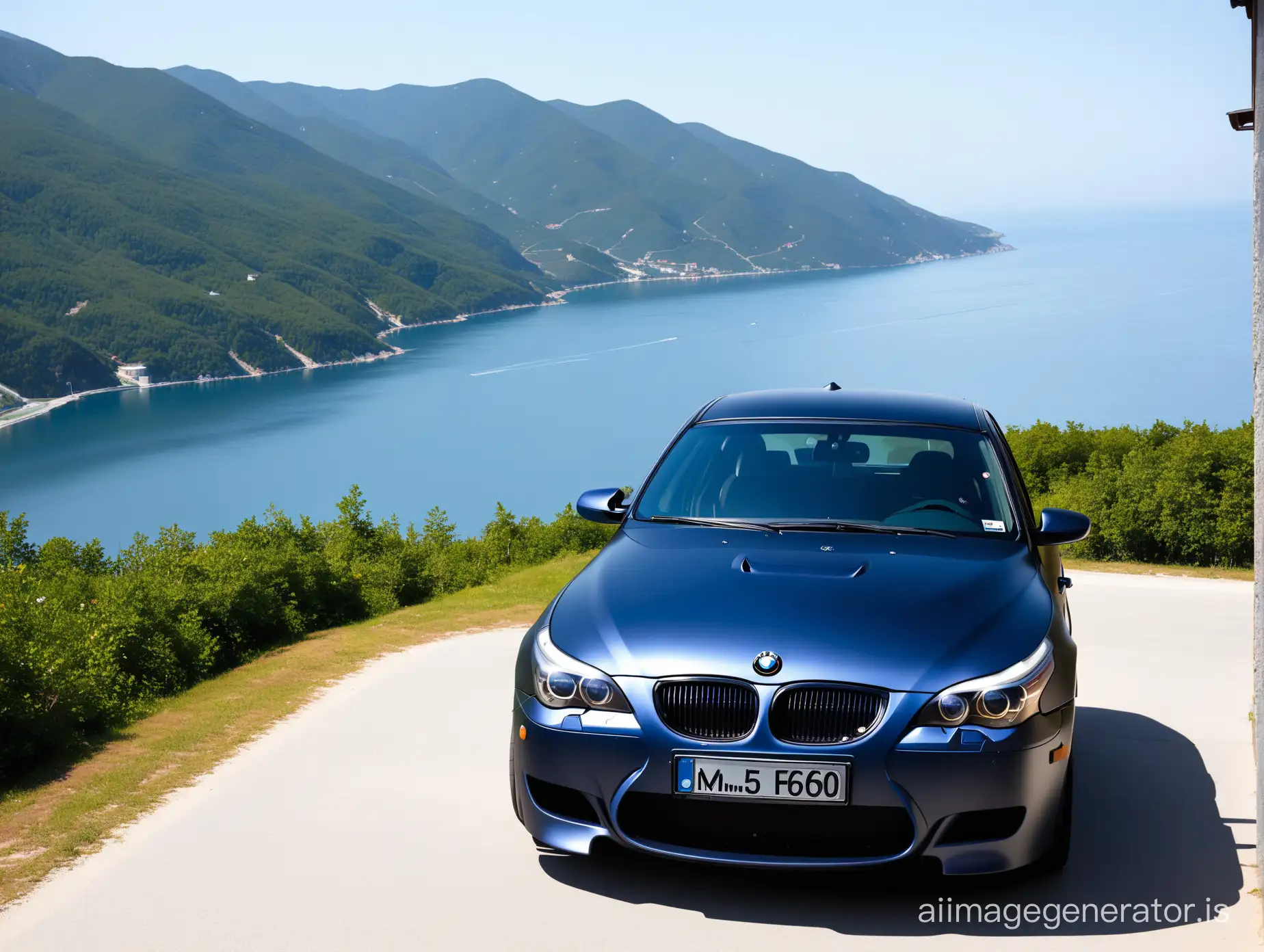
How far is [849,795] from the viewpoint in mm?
3207

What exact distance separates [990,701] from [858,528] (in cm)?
122

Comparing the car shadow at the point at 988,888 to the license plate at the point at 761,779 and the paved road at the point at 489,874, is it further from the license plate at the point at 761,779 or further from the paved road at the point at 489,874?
the license plate at the point at 761,779

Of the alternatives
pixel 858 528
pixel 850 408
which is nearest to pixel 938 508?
pixel 858 528

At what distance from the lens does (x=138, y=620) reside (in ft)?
28.1

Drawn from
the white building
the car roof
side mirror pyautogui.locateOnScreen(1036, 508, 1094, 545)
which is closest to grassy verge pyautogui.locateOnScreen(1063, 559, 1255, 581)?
the car roof

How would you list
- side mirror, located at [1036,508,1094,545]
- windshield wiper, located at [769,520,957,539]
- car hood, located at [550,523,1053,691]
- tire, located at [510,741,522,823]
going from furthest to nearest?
side mirror, located at [1036,508,1094,545], windshield wiper, located at [769,520,957,539], tire, located at [510,741,522,823], car hood, located at [550,523,1053,691]

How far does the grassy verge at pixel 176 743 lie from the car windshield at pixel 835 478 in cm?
258

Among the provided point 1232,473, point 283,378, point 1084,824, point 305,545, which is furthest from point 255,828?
point 283,378

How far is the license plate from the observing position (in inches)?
126

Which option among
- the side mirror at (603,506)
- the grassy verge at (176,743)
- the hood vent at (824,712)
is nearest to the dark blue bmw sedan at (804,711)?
the hood vent at (824,712)

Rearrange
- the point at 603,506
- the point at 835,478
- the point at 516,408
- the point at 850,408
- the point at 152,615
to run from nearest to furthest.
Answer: the point at 835,478, the point at 603,506, the point at 850,408, the point at 152,615, the point at 516,408

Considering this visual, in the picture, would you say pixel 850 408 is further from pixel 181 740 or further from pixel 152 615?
pixel 152 615

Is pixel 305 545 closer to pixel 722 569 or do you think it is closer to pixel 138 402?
pixel 722 569

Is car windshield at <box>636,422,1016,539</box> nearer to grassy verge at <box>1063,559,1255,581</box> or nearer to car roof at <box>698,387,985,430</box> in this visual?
car roof at <box>698,387,985,430</box>
